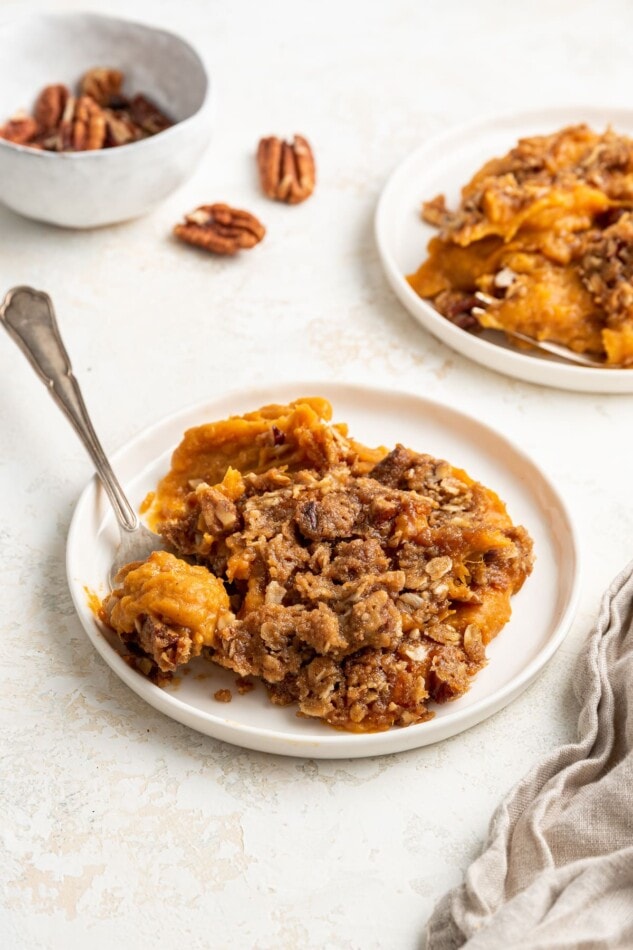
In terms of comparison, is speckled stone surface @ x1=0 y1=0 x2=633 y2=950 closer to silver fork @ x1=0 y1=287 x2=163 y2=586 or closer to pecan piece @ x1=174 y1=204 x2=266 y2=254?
pecan piece @ x1=174 y1=204 x2=266 y2=254

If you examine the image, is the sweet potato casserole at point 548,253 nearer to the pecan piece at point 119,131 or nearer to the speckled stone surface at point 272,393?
the speckled stone surface at point 272,393

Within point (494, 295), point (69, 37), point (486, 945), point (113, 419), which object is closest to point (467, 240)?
point (494, 295)

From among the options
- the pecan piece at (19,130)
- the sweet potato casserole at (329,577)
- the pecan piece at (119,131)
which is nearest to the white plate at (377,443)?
the sweet potato casserole at (329,577)

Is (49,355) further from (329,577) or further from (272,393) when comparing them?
(329,577)

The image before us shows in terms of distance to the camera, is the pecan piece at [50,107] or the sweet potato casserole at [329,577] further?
the pecan piece at [50,107]

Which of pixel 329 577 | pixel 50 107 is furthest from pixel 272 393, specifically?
pixel 50 107

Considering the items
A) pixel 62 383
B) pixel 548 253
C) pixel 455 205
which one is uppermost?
pixel 548 253
